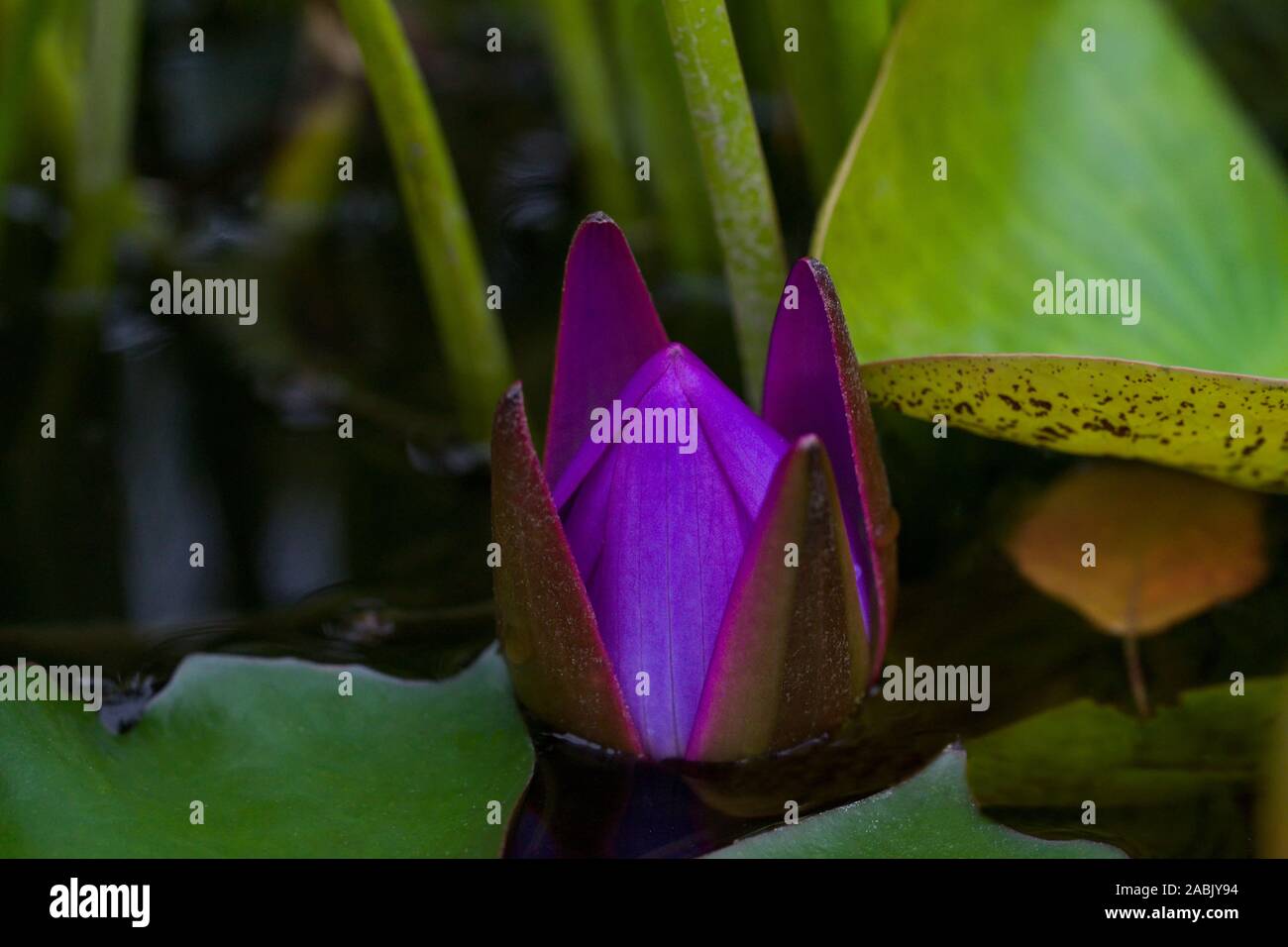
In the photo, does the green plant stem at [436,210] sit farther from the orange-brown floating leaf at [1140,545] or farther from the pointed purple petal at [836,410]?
the orange-brown floating leaf at [1140,545]

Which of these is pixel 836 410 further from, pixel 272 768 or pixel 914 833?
pixel 272 768

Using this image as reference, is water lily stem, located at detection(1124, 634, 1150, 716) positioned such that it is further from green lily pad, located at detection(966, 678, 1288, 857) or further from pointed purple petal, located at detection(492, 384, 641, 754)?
pointed purple petal, located at detection(492, 384, 641, 754)

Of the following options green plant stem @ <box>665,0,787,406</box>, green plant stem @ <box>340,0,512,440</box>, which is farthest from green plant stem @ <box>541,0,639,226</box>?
green plant stem @ <box>665,0,787,406</box>

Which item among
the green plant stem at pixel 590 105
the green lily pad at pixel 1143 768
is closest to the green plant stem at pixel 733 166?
the green lily pad at pixel 1143 768

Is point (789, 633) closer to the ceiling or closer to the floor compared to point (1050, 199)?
closer to the floor

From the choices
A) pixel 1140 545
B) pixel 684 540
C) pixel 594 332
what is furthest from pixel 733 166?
pixel 1140 545
